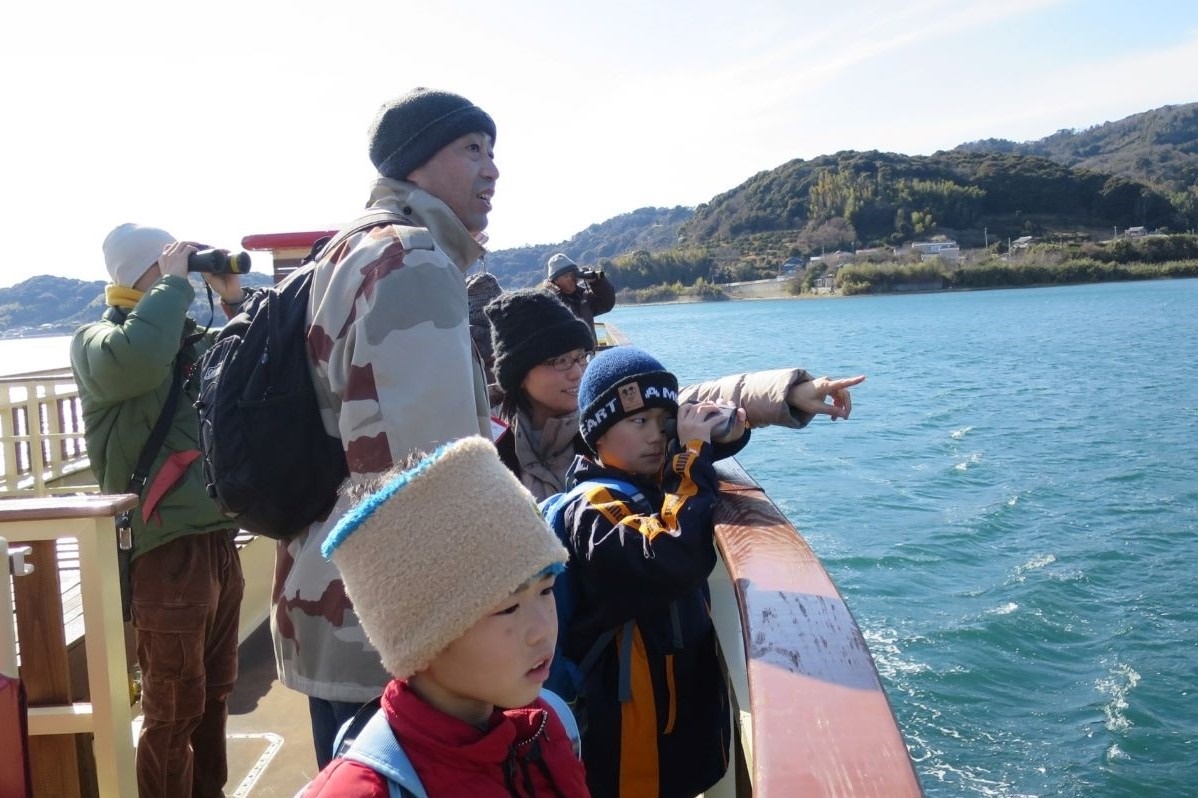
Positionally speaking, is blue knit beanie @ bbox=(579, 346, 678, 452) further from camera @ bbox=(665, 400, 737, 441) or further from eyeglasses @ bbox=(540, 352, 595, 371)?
eyeglasses @ bbox=(540, 352, 595, 371)

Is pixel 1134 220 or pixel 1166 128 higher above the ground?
pixel 1166 128

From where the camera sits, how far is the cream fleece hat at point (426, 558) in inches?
47.4

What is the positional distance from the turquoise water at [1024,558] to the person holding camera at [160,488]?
5344 millimetres

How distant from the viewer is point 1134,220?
116938 mm

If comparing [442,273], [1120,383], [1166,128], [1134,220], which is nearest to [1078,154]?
[1166,128]

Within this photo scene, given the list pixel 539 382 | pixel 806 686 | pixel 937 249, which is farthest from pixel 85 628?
pixel 937 249

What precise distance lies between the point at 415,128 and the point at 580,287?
4062mm

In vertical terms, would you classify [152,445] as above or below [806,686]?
above

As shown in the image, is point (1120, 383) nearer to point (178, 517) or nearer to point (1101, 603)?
point (1101, 603)

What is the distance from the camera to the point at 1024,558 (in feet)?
37.4

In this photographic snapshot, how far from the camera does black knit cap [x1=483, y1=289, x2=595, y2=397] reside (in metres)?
2.67

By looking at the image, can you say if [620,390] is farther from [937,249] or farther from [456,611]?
[937,249]

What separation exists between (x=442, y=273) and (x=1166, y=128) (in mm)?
226035

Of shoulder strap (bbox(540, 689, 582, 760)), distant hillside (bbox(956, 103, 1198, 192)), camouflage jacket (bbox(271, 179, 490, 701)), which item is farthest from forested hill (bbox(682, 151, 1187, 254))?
shoulder strap (bbox(540, 689, 582, 760))
